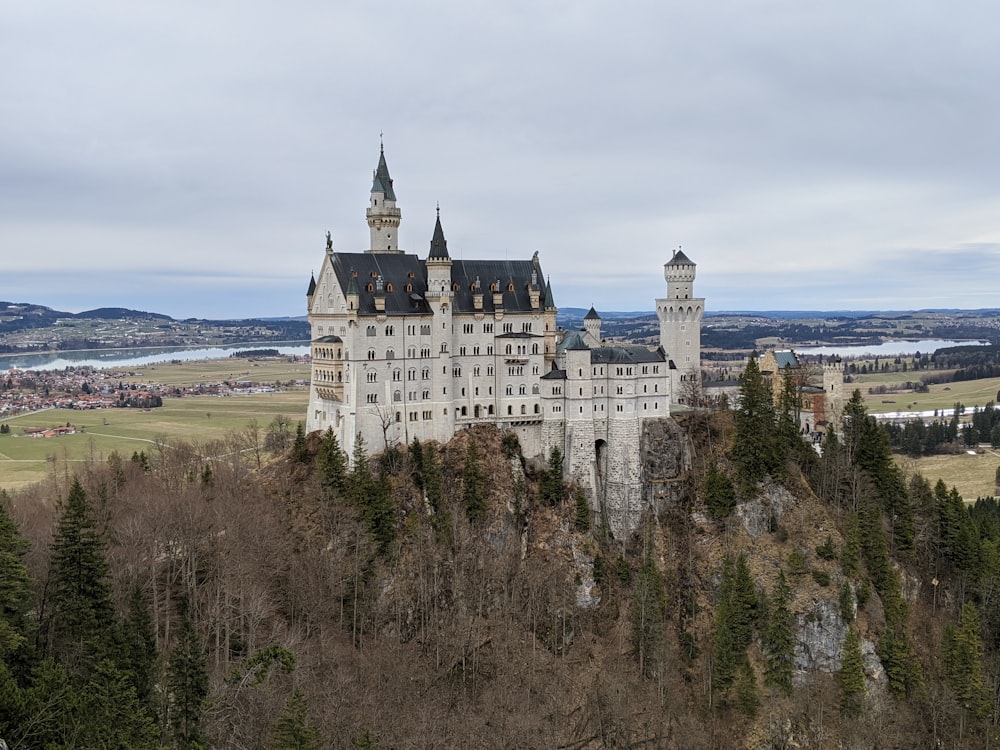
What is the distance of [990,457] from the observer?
150 meters

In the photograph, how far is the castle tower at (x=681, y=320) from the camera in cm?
9875

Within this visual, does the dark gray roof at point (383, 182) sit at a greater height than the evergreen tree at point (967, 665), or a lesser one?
greater

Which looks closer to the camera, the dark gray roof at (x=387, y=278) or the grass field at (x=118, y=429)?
the dark gray roof at (x=387, y=278)

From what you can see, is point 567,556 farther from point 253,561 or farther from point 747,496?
point 253,561

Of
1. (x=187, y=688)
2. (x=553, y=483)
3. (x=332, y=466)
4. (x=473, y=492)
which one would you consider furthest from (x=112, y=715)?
(x=553, y=483)

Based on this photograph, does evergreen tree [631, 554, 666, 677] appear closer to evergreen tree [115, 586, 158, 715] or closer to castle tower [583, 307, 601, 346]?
castle tower [583, 307, 601, 346]

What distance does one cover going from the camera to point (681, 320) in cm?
9881

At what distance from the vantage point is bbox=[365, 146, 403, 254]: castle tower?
88.8m

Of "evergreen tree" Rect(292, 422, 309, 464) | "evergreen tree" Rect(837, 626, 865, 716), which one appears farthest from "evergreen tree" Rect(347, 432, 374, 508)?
"evergreen tree" Rect(837, 626, 865, 716)

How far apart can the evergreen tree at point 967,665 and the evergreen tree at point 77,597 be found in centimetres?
6350

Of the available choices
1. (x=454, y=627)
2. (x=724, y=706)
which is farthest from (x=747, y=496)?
(x=454, y=627)

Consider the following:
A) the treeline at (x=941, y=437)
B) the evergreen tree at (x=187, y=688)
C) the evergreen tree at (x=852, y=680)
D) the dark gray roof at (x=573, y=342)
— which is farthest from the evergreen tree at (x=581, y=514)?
the treeline at (x=941, y=437)

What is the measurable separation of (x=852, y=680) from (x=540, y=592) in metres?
26.4

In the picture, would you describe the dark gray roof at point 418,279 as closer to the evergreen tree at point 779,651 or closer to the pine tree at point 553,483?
the pine tree at point 553,483
